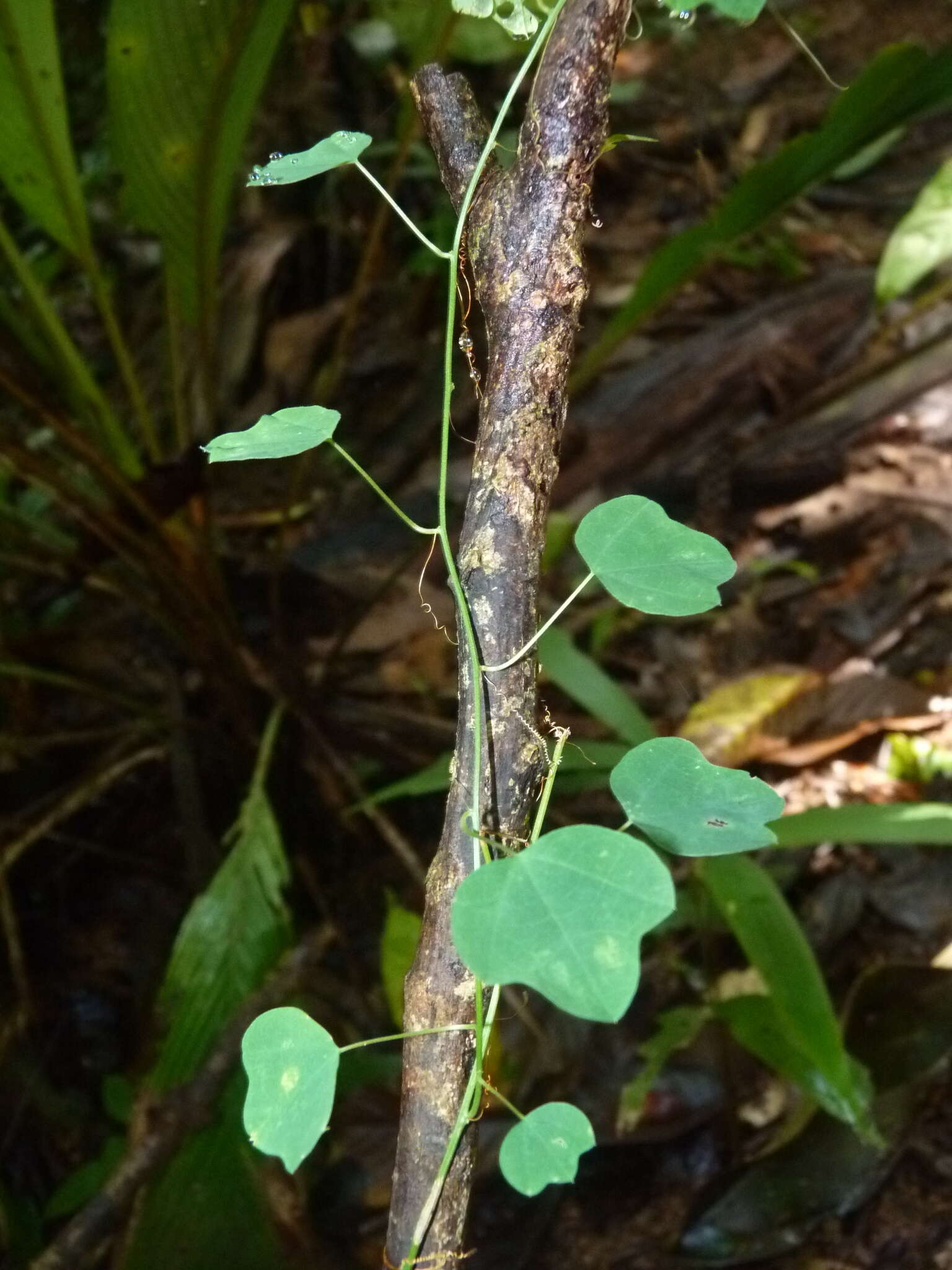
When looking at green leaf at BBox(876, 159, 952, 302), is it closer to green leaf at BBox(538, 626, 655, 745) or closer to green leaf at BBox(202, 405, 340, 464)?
green leaf at BBox(538, 626, 655, 745)

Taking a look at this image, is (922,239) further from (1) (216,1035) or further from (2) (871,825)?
(1) (216,1035)

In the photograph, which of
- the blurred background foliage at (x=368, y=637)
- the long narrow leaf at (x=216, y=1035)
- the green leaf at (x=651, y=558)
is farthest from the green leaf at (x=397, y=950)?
the green leaf at (x=651, y=558)

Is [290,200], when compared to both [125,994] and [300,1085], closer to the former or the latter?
[125,994]

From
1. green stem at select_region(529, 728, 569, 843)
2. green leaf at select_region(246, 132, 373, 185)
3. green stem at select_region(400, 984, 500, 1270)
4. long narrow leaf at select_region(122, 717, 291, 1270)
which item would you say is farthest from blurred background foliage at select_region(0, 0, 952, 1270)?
green stem at select_region(400, 984, 500, 1270)

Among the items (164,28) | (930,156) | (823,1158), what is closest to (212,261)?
(164,28)

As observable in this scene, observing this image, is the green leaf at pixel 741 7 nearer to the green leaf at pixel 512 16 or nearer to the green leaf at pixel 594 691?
the green leaf at pixel 512 16

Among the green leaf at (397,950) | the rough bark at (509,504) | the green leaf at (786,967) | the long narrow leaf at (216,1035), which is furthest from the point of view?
the green leaf at (397,950)
